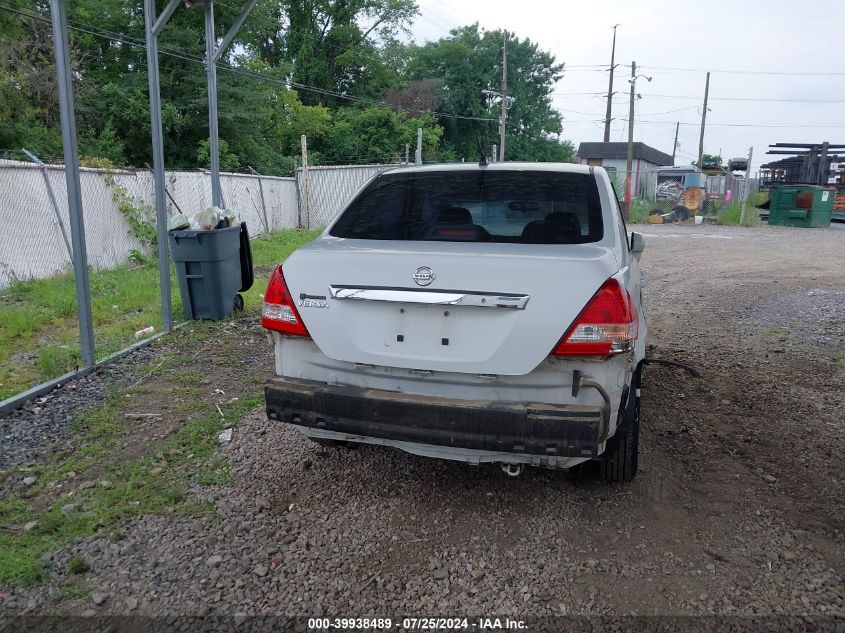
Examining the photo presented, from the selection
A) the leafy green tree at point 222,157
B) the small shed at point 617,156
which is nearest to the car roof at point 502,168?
the leafy green tree at point 222,157

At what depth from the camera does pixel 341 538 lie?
314cm

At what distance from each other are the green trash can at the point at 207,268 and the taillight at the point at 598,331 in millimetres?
5146

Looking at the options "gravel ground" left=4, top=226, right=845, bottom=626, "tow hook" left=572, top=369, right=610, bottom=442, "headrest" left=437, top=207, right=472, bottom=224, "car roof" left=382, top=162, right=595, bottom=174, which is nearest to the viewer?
"gravel ground" left=4, top=226, right=845, bottom=626

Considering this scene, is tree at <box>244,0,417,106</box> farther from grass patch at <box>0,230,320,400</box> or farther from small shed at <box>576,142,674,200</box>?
grass patch at <box>0,230,320,400</box>

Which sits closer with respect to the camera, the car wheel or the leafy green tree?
the car wheel

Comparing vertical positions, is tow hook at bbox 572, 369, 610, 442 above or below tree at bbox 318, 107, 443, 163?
below

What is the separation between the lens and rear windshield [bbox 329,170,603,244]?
3.55 m

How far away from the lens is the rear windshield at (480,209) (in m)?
Answer: 3.55

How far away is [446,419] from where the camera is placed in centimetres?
287

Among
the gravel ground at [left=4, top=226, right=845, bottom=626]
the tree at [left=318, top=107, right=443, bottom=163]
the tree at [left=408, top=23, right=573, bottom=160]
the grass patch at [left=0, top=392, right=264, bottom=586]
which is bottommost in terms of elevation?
the gravel ground at [left=4, top=226, right=845, bottom=626]

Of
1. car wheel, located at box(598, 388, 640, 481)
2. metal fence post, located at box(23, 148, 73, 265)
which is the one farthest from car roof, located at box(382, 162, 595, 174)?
metal fence post, located at box(23, 148, 73, 265)

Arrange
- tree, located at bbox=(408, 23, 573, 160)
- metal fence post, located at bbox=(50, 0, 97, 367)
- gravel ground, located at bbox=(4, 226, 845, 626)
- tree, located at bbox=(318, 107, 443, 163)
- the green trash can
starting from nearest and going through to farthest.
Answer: gravel ground, located at bbox=(4, 226, 845, 626) → metal fence post, located at bbox=(50, 0, 97, 367) → the green trash can → tree, located at bbox=(318, 107, 443, 163) → tree, located at bbox=(408, 23, 573, 160)

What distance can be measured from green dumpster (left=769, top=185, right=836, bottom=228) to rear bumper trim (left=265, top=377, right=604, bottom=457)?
2843 centimetres

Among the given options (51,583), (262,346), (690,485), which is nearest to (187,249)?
(262,346)
